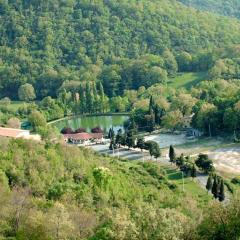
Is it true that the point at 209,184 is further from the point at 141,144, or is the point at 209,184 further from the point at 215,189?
the point at 141,144

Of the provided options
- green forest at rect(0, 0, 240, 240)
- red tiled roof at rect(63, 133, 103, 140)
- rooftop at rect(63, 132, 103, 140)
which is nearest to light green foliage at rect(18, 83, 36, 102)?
green forest at rect(0, 0, 240, 240)

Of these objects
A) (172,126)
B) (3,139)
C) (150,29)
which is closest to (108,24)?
(150,29)

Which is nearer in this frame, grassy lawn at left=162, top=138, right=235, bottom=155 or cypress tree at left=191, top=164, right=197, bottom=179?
cypress tree at left=191, top=164, right=197, bottom=179

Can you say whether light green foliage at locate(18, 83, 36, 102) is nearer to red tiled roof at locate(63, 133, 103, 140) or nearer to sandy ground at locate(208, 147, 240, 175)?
red tiled roof at locate(63, 133, 103, 140)

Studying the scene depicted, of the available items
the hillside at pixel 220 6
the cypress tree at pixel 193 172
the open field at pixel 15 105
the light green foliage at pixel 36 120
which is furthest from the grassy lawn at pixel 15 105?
the hillside at pixel 220 6

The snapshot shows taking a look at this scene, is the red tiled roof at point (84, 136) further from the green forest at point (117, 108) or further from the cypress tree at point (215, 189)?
the cypress tree at point (215, 189)

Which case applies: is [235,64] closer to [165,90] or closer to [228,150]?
[165,90]
